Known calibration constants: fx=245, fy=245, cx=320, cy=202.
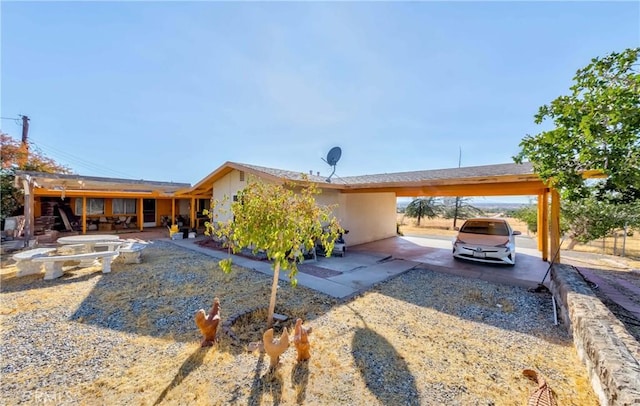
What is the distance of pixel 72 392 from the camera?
253cm

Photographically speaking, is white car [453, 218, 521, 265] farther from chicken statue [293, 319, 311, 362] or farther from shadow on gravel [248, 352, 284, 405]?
shadow on gravel [248, 352, 284, 405]

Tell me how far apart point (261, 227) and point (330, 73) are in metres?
7.97

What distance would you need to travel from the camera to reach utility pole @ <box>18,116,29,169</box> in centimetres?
1634

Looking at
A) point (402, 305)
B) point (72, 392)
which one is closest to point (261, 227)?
point (72, 392)

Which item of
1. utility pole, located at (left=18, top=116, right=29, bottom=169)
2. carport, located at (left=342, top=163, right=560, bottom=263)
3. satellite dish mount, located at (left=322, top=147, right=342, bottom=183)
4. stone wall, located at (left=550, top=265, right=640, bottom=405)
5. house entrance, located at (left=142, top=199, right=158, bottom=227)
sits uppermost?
utility pole, located at (left=18, top=116, right=29, bottom=169)

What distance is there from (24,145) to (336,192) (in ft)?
75.1

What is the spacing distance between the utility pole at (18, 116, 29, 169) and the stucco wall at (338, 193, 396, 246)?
829 inches

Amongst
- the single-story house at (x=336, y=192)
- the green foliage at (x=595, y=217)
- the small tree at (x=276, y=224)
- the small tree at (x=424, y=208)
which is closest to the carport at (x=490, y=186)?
the single-story house at (x=336, y=192)

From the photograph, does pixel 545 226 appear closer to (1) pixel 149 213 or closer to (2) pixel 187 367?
(2) pixel 187 367

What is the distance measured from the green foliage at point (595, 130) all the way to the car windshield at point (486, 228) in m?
4.52

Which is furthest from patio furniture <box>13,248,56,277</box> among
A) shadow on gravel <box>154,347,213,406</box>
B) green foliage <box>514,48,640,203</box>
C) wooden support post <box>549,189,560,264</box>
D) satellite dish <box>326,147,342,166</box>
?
wooden support post <box>549,189,560,264</box>

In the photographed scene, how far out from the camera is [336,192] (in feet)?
35.5

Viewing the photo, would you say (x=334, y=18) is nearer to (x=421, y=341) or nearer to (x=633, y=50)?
(x=633, y=50)

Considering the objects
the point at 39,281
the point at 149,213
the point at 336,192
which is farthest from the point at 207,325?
the point at 149,213
